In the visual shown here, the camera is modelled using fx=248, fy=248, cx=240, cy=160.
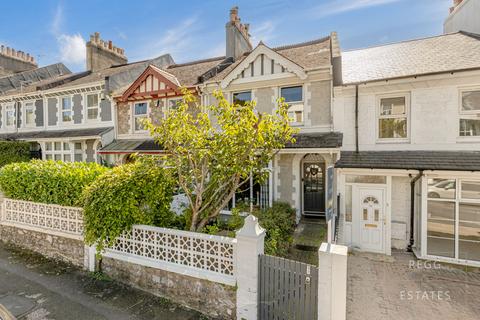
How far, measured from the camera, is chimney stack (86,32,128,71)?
63.5 ft

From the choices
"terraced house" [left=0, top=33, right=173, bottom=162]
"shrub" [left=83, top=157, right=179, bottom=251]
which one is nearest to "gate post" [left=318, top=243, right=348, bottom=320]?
"shrub" [left=83, top=157, right=179, bottom=251]

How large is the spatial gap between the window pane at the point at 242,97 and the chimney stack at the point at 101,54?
14376 millimetres

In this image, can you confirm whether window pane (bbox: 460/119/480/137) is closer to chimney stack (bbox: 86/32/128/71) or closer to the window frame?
chimney stack (bbox: 86/32/128/71)

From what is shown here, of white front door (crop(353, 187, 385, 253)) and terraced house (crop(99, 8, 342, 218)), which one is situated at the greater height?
terraced house (crop(99, 8, 342, 218))

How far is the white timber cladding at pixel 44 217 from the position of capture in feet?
24.1

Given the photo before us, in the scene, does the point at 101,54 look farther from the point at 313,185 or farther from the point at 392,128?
the point at 392,128

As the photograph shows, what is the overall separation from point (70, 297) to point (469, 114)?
42.9 ft

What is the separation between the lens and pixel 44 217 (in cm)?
788

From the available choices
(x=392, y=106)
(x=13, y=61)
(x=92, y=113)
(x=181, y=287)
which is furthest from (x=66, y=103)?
(x=392, y=106)

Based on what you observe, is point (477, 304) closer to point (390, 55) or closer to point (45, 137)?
point (390, 55)

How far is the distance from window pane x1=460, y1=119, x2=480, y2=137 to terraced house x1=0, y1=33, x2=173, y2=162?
16228mm

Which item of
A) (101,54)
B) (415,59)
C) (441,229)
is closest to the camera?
(441,229)

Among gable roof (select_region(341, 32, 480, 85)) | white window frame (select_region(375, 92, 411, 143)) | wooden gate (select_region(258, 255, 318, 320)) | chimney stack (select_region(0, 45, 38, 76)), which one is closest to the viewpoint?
wooden gate (select_region(258, 255, 318, 320))

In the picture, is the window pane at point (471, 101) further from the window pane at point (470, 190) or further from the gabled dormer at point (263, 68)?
the gabled dormer at point (263, 68)
